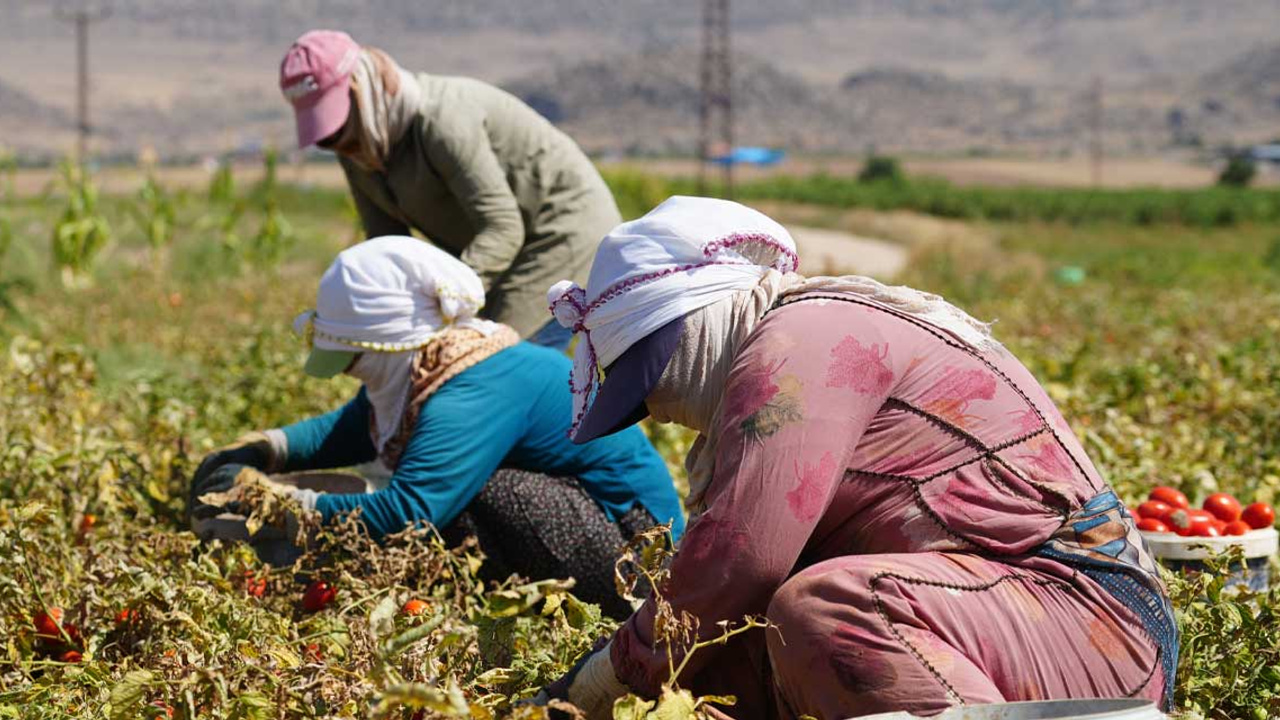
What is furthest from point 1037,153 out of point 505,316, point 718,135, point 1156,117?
point 505,316

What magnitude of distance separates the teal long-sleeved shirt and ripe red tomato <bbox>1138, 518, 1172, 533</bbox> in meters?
1.00

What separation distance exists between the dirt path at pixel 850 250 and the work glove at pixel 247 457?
56.1ft

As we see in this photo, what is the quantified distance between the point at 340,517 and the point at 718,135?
453 feet

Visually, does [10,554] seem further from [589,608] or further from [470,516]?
[589,608]

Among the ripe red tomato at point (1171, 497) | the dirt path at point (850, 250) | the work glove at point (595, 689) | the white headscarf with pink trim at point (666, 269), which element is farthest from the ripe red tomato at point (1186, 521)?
the dirt path at point (850, 250)

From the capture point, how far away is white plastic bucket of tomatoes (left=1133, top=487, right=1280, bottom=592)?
10.6ft

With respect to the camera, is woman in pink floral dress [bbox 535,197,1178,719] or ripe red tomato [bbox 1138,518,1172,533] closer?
woman in pink floral dress [bbox 535,197,1178,719]

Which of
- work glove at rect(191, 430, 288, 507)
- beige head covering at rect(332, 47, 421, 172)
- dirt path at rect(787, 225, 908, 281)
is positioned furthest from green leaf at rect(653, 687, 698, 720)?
dirt path at rect(787, 225, 908, 281)

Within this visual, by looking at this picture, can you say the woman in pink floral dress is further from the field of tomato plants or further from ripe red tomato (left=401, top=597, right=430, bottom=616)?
ripe red tomato (left=401, top=597, right=430, bottom=616)

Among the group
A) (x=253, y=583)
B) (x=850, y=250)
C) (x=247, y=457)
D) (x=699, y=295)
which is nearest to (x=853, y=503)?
(x=699, y=295)

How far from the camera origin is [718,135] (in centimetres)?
13962

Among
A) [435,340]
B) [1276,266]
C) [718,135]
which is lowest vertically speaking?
[718,135]

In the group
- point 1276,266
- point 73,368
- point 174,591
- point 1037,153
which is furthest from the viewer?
point 1037,153

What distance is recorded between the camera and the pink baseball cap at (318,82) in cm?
402
